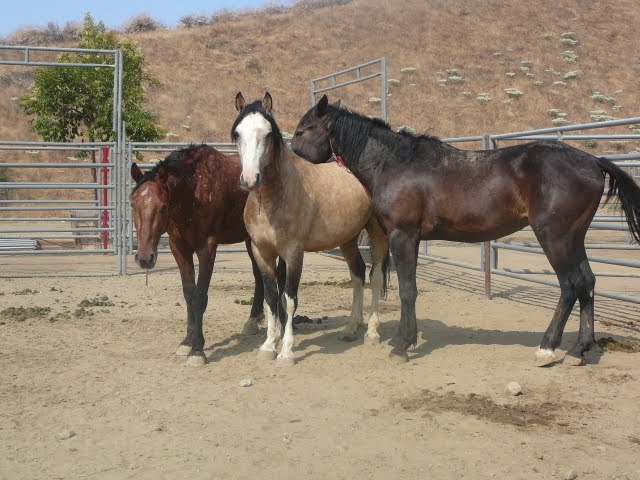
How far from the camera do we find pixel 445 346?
19.6ft

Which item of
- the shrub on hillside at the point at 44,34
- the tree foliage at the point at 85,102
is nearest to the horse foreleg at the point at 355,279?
the tree foliage at the point at 85,102

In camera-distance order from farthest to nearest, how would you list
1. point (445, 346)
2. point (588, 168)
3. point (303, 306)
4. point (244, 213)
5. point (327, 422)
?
point (303, 306) → point (445, 346) → point (244, 213) → point (588, 168) → point (327, 422)

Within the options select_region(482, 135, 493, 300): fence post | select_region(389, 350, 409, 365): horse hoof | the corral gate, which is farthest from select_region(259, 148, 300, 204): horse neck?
the corral gate

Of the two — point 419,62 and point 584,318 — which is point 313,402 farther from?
point 419,62

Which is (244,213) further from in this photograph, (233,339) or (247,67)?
(247,67)

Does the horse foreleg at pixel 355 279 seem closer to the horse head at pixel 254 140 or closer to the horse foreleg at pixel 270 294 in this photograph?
the horse foreleg at pixel 270 294

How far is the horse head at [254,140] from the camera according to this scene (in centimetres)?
467

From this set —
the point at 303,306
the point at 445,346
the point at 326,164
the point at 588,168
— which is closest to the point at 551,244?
the point at 588,168

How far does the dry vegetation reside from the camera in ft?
108

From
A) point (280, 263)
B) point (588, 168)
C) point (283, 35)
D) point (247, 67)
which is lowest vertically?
point (280, 263)

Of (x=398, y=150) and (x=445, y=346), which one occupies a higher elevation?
(x=398, y=150)

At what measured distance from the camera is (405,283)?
18.0 ft

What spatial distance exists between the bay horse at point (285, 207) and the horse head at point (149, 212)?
0.69 meters

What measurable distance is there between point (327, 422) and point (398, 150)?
101 inches
